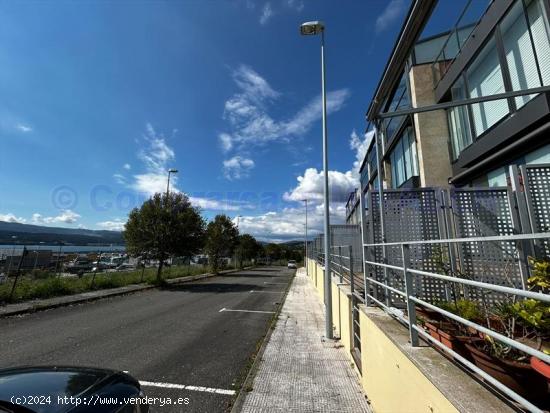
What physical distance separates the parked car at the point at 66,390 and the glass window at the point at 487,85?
922cm

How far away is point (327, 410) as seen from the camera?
148 inches

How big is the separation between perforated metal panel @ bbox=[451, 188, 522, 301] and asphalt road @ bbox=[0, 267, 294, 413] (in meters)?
4.02

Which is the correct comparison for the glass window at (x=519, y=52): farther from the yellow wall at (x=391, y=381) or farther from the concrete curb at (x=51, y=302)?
the concrete curb at (x=51, y=302)

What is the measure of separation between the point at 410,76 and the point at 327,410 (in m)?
12.3

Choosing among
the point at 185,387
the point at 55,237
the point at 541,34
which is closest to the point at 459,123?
the point at 541,34

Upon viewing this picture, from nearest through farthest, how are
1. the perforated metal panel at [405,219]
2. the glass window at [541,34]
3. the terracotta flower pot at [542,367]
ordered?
the terracotta flower pot at [542,367]
the perforated metal panel at [405,219]
the glass window at [541,34]

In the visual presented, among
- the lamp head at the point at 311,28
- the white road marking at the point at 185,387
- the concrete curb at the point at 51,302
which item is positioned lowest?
the white road marking at the point at 185,387

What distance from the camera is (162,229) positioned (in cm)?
1978

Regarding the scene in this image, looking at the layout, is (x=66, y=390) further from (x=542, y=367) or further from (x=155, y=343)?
(x=155, y=343)

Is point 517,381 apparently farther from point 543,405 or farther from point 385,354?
point 385,354

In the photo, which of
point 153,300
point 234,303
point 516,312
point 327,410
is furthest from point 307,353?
point 153,300

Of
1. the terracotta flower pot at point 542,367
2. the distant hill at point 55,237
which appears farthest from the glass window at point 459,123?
the distant hill at point 55,237

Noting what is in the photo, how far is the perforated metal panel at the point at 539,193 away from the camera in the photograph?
4.25 m

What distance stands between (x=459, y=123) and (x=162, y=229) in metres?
17.4
